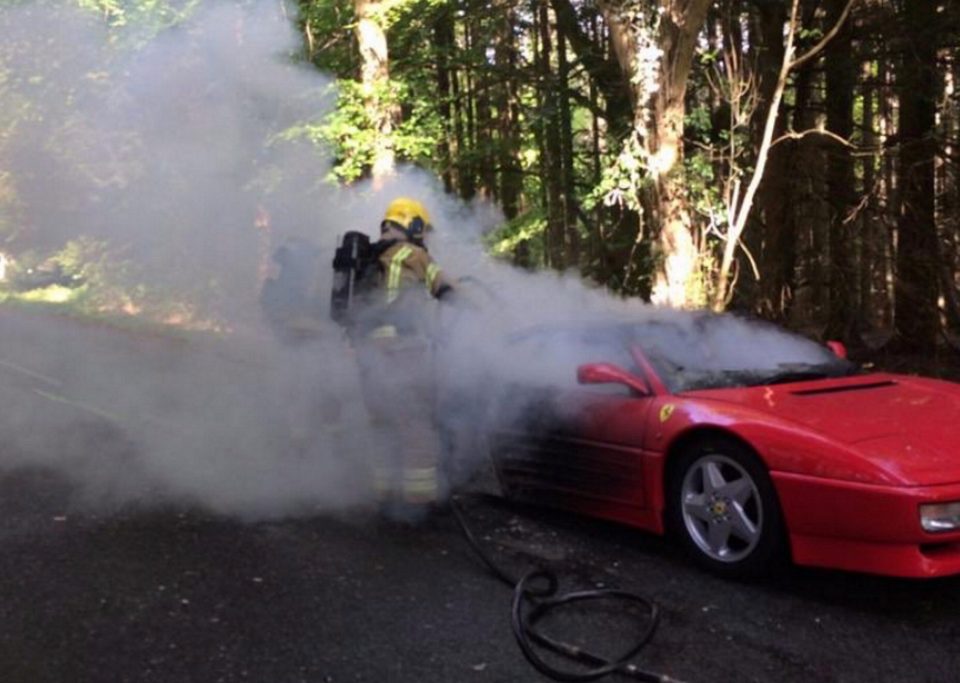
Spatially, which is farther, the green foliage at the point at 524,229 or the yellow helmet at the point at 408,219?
the green foliage at the point at 524,229

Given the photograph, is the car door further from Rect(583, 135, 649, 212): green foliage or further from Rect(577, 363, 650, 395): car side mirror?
Rect(583, 135, 649, 212): green foliage

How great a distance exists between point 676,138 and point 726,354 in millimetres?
3827

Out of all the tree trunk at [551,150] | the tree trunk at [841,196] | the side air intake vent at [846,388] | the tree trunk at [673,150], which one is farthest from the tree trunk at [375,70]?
the side air intake vent at [846,388]

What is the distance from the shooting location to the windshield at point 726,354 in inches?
206

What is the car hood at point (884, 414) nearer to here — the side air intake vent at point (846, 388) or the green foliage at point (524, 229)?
the side air intake vent at point (846, 388)

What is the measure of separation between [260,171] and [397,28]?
245 inches

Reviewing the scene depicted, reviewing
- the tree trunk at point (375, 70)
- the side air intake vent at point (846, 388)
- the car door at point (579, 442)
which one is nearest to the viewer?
the side air intake vent at point (846, 388)

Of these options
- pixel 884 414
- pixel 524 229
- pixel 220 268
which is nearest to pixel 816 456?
pixel 884 414

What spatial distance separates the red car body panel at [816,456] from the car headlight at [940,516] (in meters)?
0.03

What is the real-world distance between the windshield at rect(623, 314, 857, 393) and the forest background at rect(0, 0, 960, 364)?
3164 mm

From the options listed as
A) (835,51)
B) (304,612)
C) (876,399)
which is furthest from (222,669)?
(835,51)

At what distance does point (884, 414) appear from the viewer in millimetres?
4641

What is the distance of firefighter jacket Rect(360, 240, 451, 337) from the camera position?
5.74m

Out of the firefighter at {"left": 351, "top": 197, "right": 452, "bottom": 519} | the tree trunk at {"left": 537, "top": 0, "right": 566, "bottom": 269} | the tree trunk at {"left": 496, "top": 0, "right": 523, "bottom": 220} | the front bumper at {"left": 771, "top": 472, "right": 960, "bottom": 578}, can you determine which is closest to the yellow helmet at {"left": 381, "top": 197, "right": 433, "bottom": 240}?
the firefighter at {"left": 351, "top": 197, "right": 452, "bottom": 519}
